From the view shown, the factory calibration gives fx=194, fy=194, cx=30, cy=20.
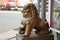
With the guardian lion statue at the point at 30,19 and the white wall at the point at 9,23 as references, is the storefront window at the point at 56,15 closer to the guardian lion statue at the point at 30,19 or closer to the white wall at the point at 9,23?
the guardian lion statue at the point at 30,19

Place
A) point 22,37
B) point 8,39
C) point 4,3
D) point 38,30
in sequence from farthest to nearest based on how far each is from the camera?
point 4,3
point 8,39
point 38,30
point 22,37

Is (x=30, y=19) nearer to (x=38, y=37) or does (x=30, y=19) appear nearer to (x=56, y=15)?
(x=38, y=37)

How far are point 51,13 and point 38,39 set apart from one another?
0.55 metres

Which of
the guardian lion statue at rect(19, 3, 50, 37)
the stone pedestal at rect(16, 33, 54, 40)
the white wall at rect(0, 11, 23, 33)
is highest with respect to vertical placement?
the guardian lion statue at rect(19, 3, 50, 37)

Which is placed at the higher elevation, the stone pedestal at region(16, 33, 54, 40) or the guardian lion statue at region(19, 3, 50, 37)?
the guardian lion statue at region(19, 3, 50, 37)

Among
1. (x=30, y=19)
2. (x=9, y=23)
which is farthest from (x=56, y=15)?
(x=9, y=23)

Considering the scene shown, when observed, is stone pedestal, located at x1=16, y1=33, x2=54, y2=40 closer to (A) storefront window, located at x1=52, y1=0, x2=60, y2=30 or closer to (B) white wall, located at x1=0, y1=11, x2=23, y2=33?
(A) storefront window, located at x1=52, y1=0, x2=60, y2=30

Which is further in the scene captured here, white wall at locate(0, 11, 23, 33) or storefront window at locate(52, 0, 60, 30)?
white wall at locate(0, 11, 23, 33)

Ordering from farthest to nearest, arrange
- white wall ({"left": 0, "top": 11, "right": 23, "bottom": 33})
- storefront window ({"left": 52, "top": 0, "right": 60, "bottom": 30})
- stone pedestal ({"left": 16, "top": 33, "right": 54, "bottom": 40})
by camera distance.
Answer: white wall ({"left": 0, "top": 11, "right": 23, "bottom": 33})
storefront window ({"left": 52, "top": 0, "right": 60, "bottom": 30})
stone pedestal ({"left": 16, "top": 33, "right": 54, "bottom": 40})

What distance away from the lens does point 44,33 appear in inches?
125

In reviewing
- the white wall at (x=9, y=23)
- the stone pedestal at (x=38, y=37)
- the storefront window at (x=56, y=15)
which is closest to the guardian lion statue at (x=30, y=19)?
the stone pedestal at (x=38, y=37)

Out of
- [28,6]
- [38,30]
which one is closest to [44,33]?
[38,30]

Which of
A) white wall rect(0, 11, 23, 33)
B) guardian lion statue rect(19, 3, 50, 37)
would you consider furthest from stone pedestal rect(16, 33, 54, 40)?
white wall rect(0, 11, 23, 33)

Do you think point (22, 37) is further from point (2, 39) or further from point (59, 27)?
point (2, 39)
